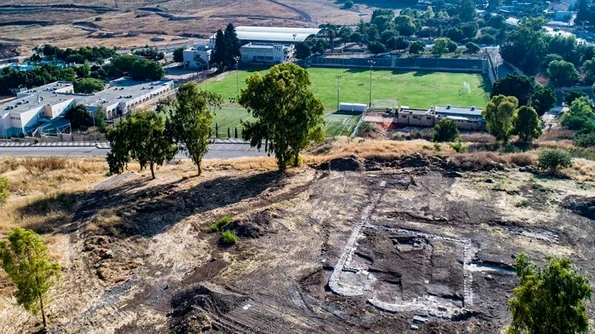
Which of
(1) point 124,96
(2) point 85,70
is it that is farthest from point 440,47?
(2) point 85,70

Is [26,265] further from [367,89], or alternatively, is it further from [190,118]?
[367,89]

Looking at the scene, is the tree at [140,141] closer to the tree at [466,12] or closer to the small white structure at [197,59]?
the small white structure at [197,59]

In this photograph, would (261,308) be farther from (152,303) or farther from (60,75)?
(60,75)

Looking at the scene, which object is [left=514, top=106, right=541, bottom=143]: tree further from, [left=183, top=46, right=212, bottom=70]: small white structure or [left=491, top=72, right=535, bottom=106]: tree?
[left=183, top=46, right=212, bottom=70]: small white structure

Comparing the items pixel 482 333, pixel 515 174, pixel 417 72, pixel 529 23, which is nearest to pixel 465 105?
pixel 417 72

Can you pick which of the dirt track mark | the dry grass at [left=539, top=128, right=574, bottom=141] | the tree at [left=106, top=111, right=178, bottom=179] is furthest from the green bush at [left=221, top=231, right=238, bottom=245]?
the dirt track mark

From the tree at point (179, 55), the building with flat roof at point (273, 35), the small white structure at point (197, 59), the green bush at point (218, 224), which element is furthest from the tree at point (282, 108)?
the building with flat roof at point (273, 35)
